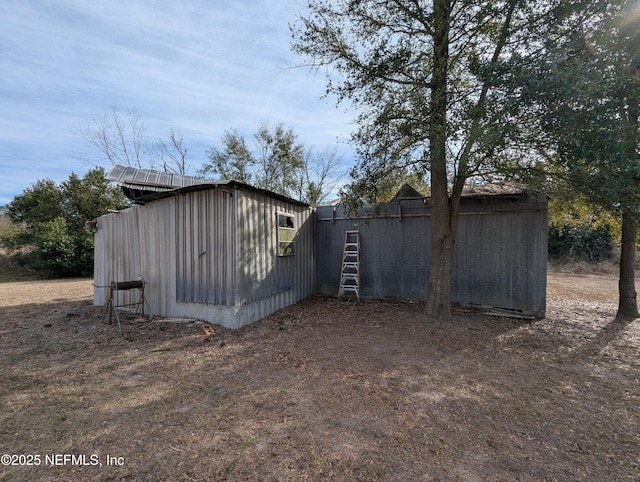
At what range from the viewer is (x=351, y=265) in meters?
7.69

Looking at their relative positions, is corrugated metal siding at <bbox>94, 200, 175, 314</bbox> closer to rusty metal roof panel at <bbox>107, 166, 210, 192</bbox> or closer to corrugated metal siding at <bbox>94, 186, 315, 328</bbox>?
corrugated metal siding at <bbox>94, 186, 315, 328</bbox>

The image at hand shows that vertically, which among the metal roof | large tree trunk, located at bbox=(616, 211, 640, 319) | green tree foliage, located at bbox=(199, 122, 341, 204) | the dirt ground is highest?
green tree foliage, located at bbox=(199, 122, 341, 204)

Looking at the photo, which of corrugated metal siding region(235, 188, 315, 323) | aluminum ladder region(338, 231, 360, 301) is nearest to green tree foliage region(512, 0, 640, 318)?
corrugated metal siding region(235, 188, 315, 323)

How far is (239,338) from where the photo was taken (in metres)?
4.78

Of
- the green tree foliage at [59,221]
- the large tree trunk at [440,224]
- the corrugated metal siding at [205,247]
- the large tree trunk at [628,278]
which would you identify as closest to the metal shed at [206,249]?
the corrugated metal siding at [205,247]

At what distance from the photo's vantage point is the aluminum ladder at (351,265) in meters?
7.65

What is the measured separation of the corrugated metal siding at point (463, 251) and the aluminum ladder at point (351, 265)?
0.20 meters

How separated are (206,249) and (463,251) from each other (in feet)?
18.0

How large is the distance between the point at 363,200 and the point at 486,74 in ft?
9.58

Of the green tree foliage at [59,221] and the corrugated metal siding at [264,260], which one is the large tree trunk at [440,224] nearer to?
the corrugated metal siding at [264,260]

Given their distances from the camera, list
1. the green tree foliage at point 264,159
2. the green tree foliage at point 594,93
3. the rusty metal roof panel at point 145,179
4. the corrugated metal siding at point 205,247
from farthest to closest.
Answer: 1. the green tree foliage at point 264,159
2. the rusty metal roof panel at point 145,179
3. the corrugated metal siding at point 205,247
4. the green tree foliage at point 594,93

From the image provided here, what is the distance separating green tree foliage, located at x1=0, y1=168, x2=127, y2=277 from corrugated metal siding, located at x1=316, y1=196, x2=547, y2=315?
44.4ft

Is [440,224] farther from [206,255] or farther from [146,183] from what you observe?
[146,183]

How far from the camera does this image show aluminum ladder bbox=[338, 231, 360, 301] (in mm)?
7652
